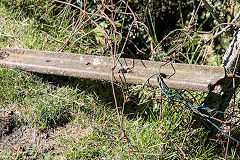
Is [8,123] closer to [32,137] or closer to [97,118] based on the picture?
[32,137]

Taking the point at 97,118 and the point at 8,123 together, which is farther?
the point at 97,118

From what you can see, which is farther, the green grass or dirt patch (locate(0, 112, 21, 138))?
dirt patch (locate(0, 112, 21, 138))

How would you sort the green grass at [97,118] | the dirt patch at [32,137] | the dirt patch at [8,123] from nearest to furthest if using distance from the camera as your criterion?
the green grass at [97,118] → the dirt patch at [32,137] → the dirt patch at [8,123]

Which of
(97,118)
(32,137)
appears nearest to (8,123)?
(32,137)

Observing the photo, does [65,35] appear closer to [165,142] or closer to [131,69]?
[131,69]

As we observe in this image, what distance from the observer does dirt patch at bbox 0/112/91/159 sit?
2519mm

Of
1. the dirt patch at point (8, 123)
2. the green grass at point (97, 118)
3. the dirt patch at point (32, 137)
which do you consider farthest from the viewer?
the dirt patch at point (8, 123)

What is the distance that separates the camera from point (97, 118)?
2762 mm

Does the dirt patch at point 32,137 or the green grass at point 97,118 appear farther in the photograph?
the dirt patch at point 32,137

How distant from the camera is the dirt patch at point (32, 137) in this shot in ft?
8.26

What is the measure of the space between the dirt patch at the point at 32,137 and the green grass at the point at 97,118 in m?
0.04

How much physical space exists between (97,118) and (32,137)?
1.98 ft


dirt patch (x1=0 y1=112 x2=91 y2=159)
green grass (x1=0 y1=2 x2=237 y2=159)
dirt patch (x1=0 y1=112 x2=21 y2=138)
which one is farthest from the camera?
dirt patch (x1=0 y1=112 x2=21 y2=138)

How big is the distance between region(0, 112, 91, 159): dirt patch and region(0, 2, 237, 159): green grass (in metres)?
0.04
